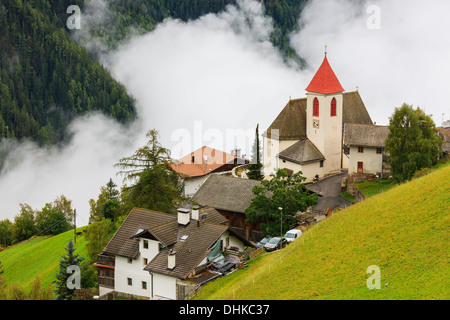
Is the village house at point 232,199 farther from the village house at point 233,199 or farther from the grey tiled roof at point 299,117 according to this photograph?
the grey tiled roof at point 299,117

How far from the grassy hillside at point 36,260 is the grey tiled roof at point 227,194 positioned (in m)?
13.5

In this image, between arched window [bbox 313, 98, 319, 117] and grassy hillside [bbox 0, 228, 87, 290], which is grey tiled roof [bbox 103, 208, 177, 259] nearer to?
grassy hillside [bbox 0, 228, 87, 290]

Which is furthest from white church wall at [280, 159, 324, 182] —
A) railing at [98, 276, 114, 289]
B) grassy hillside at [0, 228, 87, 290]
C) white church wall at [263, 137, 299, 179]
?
railing at [98, 276, 114, 289]

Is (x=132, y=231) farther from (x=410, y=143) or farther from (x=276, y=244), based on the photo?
(x=410, y=143)

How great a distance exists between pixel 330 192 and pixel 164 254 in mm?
25502

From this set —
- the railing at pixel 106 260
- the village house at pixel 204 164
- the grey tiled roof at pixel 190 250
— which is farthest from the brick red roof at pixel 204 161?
the grey tiled roof at pixel 190 250

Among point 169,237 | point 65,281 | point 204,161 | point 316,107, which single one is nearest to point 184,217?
point 169,237

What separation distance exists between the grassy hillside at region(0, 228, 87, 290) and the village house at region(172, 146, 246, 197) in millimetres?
19150

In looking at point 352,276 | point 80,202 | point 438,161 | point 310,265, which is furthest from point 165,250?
point 80,202

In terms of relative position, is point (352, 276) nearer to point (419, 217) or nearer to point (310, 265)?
point (310, 265)

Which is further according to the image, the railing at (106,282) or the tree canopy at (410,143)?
the tree canopy at (410,143)

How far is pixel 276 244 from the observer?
156 feet

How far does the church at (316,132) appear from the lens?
70.2m

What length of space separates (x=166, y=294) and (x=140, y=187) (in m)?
14.5
